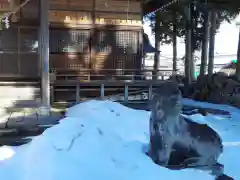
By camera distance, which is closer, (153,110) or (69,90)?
(153,110)

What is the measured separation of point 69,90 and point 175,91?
674cm

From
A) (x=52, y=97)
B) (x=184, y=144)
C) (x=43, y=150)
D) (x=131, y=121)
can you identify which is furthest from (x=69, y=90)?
(x=184, y=144)

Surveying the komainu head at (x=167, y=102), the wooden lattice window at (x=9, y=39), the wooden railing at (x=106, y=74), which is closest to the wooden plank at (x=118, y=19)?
the wooden railing at (x=106, y=74)

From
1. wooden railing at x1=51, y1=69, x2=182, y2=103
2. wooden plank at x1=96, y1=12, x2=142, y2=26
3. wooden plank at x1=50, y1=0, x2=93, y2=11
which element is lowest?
wooden railing at x1=51, y1=69, x2=182, y2=103

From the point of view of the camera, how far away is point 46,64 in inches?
343

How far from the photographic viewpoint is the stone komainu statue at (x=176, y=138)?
537 centimetres

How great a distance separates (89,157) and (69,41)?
27.3 feet

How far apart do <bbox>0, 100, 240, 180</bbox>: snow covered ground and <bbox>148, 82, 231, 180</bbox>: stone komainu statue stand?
0.17 metres

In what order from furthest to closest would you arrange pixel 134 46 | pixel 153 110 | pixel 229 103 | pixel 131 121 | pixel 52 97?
1. pixel 134 46
2. pixel 229 103
3. pixel 52 97
4. pixel 131 121
5. pixel 153 110

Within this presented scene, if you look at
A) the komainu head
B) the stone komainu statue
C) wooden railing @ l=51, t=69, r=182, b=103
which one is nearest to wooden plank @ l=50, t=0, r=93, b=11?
wooden railing @ l=51, t=69, r=182, b=103

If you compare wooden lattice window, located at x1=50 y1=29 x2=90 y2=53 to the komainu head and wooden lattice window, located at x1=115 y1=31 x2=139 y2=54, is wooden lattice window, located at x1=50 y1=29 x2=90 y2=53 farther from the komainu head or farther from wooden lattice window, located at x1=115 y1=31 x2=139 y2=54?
the komainu head

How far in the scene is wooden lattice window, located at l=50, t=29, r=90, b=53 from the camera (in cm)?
1314

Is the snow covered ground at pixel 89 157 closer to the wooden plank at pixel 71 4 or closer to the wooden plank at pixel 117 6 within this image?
the wooden plank at pixel 71 4

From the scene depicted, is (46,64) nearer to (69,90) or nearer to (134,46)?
(69,90)
